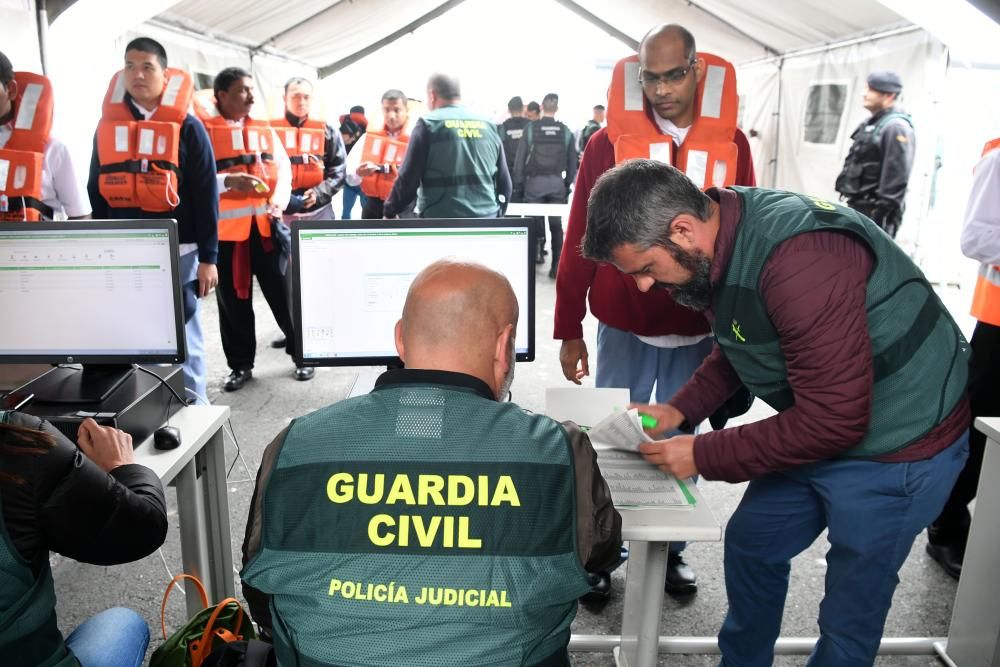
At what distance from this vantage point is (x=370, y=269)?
1858 mm

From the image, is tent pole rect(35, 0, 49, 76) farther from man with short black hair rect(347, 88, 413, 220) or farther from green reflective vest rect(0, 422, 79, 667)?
green reflective vest rect(0, 422, 79, 667)

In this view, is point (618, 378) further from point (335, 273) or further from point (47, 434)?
point (47, 434)

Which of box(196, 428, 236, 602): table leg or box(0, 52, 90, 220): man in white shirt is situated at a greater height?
box(0, 52, 90, 220): man in white shirt

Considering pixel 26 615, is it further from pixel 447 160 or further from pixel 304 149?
pixel 304 149

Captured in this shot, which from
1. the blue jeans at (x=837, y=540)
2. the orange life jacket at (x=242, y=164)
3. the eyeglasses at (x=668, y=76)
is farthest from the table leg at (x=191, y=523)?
the orange life jacket at (x=242, y=164)

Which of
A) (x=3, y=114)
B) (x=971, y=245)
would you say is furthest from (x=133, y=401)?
(x=971, y=245)

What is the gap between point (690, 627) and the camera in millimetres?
2219

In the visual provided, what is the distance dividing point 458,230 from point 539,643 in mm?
1097

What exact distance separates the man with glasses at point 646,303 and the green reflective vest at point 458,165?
1.86m

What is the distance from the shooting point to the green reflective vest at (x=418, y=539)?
0.92 meters

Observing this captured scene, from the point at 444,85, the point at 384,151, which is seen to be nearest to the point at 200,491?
the point at 444,85

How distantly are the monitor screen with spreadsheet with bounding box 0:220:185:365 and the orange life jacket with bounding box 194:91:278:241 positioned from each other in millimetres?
2304

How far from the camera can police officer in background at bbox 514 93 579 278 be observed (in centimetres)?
738

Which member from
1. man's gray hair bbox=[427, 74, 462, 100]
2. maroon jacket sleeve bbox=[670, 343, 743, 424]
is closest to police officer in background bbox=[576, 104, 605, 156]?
man's gray hair bbox=[427, 74, 462, 100]
